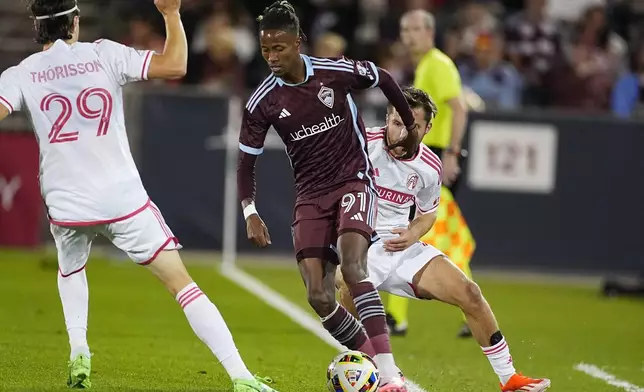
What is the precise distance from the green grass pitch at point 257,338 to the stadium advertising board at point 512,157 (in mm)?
1415

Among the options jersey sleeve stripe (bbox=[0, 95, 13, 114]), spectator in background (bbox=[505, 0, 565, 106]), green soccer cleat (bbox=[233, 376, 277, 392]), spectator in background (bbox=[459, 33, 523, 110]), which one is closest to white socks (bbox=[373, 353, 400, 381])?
green soccer cleat (bbox=[233, 376, 277, 392])

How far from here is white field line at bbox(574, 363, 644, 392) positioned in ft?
26.7

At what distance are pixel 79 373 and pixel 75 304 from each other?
438mm

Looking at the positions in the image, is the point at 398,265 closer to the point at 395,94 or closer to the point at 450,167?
the point at 395,94

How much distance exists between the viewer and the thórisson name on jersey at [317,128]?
712cm

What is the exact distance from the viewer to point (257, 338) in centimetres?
975

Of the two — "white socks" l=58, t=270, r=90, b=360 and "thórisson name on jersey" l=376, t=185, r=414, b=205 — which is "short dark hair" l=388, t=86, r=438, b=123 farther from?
"white socks" l=58, t=270, r=90, b=360

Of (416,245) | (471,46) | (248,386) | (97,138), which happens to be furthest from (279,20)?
(471,46)

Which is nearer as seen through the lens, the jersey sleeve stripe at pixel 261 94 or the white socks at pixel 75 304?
the white socks at pixel 75 304

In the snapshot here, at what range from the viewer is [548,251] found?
15.7m

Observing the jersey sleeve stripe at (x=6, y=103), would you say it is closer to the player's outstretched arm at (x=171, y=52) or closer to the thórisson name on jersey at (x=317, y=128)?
the player's outstretched arm at (x=171, y=52)

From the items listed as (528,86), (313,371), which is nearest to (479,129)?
(528,86)

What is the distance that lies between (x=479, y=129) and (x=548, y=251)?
183 centimetres

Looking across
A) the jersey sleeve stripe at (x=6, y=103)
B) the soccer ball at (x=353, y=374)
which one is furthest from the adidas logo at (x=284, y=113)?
the jersey sleeve stripe at (x=6, y=103)
